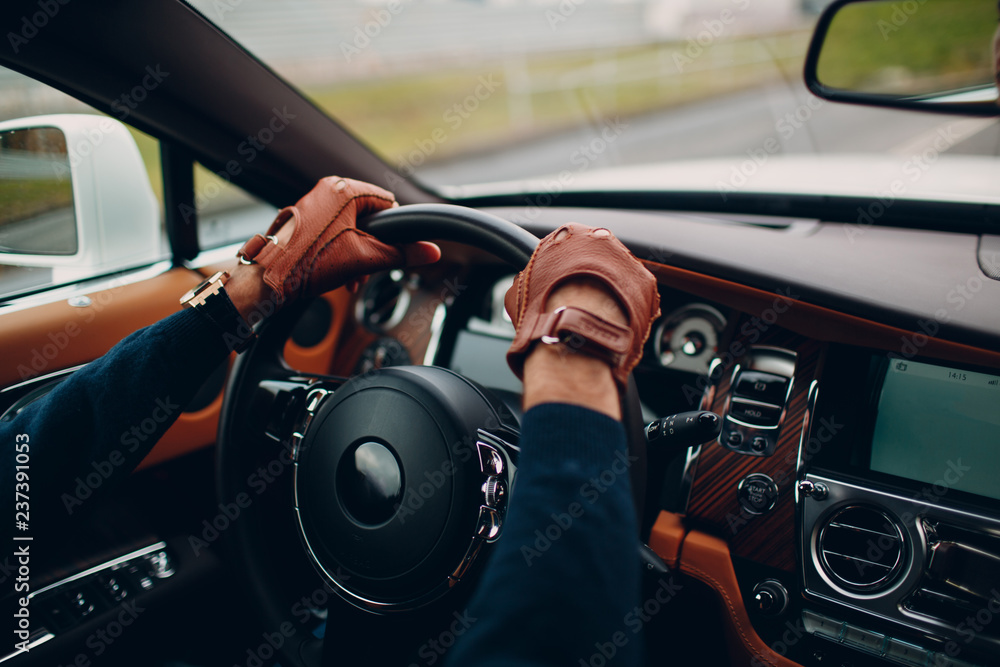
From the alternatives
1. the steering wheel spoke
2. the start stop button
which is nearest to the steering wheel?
the steering wheel spoke

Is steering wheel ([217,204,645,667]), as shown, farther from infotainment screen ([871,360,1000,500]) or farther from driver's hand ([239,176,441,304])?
infotainment screen ([871,360,1000,500])

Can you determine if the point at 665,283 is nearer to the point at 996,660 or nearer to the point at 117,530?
the point at 996,660

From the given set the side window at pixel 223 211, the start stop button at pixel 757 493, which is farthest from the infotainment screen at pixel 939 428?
the side window at pixel 223 211

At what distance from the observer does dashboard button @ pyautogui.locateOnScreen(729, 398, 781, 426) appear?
1603 millimetres

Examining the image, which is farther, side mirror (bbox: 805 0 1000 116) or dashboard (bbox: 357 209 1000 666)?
side mirror (bbox: 805 0 1000 116)

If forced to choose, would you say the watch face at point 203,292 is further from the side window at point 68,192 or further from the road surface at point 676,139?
the road surface at point 676,139

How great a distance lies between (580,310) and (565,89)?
13.9m

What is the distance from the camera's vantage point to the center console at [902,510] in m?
1.33

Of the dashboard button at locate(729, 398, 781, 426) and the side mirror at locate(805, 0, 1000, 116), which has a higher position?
the side mirror at locate(805, 0, 1000, 116)

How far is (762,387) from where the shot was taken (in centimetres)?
163

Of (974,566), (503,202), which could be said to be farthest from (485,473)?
(503,202)

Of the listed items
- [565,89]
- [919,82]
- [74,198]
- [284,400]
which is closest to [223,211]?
[74,198]

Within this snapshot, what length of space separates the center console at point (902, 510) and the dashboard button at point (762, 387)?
2.9 inches

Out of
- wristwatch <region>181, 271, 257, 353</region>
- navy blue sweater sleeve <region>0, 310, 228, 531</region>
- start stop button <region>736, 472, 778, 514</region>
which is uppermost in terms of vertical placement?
start stop button <region>736, 472, 778, 514</region>
